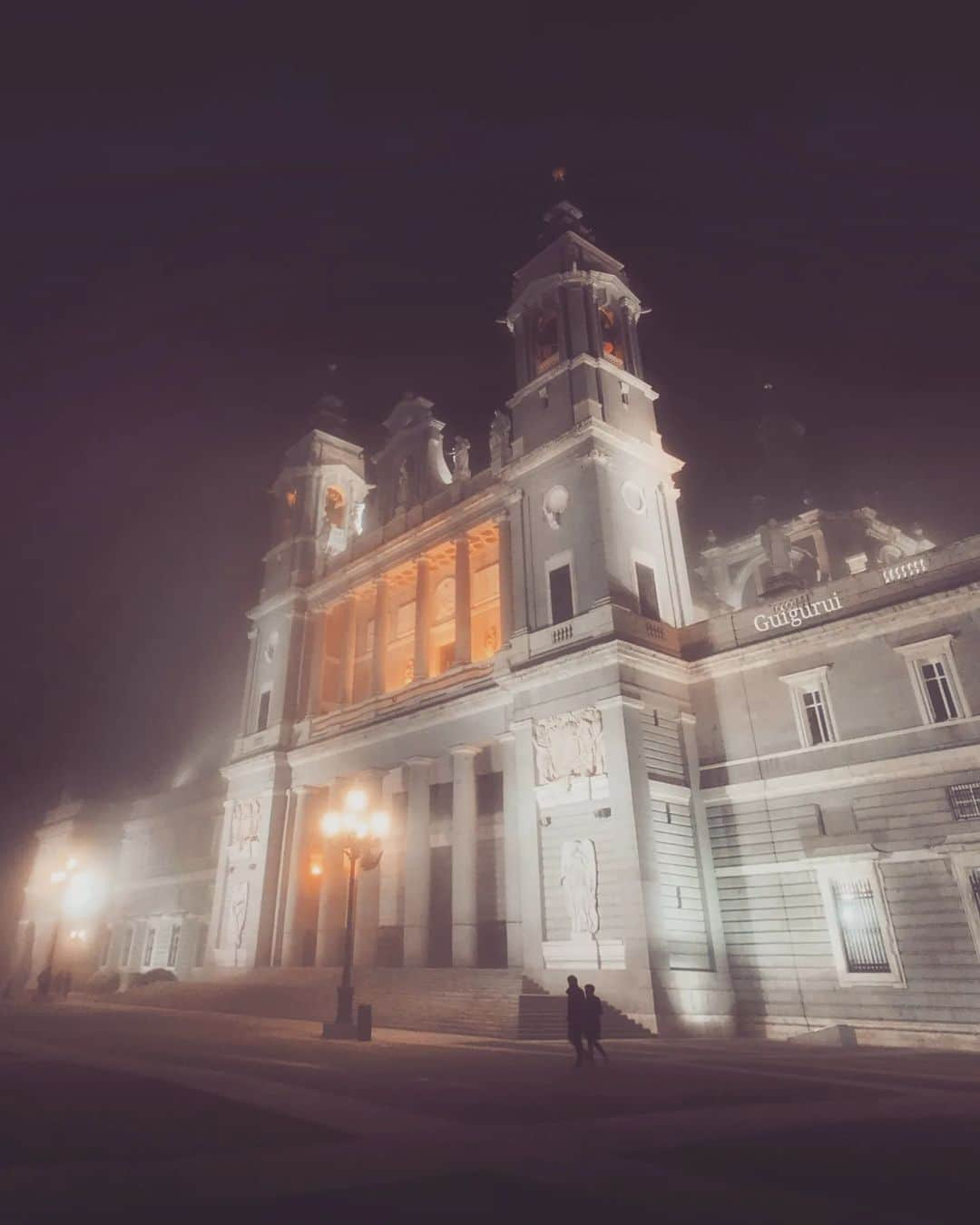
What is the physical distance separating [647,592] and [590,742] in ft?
21.7

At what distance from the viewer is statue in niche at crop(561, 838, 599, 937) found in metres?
23.3

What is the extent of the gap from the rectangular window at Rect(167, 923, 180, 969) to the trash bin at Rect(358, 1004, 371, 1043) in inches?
1238

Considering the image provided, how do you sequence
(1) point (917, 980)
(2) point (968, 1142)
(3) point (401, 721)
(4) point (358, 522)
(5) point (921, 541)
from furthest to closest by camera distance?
(5) point (921, 541) < (4) point (358, 522) < (3) point (401, 721) < (1) point (917, 980) < (2) point (968, 1142)

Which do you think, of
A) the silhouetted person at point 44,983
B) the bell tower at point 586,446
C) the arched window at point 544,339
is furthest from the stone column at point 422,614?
the silhouetted person at point 44,983

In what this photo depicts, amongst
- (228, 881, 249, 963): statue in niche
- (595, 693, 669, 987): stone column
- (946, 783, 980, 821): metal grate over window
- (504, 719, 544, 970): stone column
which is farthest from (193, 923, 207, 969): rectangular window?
(946, 783, 980, 821): metal grate over window

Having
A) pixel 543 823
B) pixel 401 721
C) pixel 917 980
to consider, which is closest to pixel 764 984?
pixel 917 980

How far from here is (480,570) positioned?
39000mm

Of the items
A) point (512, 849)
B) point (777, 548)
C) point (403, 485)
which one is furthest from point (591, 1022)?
point (777, 548)

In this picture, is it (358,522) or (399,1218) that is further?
(358,522)

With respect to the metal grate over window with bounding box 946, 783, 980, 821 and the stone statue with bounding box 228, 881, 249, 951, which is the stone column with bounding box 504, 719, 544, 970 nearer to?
the metal grate over window with bounding box 946, 783, 980, 821

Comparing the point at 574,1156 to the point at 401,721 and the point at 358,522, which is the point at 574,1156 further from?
the point at 358,522

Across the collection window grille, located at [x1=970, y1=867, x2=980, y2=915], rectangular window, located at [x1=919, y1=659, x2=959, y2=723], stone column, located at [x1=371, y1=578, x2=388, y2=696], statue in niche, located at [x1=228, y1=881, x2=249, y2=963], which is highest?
stone column, located at [x1=371, y1=578, x2=388, y2=696]

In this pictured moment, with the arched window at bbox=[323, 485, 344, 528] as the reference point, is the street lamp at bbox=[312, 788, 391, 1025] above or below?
below

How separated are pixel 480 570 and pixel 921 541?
3086 cm
